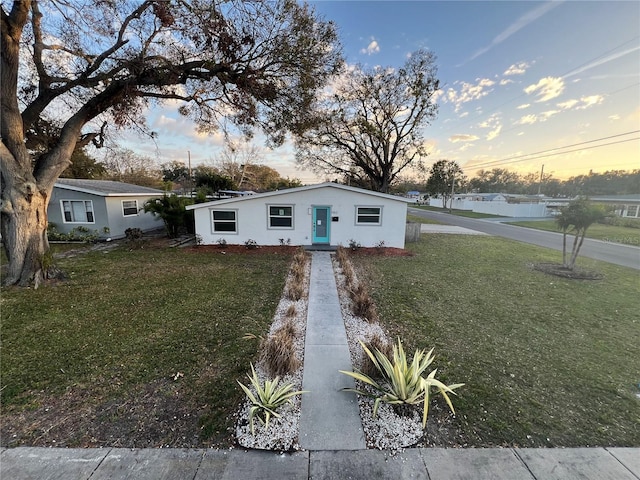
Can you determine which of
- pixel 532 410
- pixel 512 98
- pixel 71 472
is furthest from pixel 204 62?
pixel 512 98

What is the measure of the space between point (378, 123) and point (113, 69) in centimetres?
1622

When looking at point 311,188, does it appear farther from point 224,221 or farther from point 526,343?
point 526,343

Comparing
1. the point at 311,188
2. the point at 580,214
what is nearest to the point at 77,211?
the point at 311,188

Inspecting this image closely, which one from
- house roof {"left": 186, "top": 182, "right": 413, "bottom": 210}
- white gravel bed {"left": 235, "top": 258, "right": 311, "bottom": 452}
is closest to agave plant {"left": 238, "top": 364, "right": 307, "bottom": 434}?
white gravel bed {"left": 235, "top": 258, "right": 311, "bottom": 452}

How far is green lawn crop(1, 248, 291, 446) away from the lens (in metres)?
3.11

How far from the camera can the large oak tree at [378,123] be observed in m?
17.7

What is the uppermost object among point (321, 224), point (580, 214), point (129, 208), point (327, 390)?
point (580, 214)

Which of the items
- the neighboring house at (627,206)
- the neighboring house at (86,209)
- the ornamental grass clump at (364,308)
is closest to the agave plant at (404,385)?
the ornamental grass clump at (364,308)

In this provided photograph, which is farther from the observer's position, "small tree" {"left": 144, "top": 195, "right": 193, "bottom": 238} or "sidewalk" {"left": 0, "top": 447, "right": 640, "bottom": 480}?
"small tree" {"left": 144, "top": 195, "right": 193, "bottom": 238}

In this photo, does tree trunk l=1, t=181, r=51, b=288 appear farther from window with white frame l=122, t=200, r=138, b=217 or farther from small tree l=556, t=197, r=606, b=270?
small tree l=556, t=197, r=606, b=270

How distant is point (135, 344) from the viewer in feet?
14.5

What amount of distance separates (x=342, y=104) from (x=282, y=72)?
11.5 metres

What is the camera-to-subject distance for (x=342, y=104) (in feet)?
61.0

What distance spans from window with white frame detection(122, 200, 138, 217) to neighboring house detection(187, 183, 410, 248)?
5.57 m
